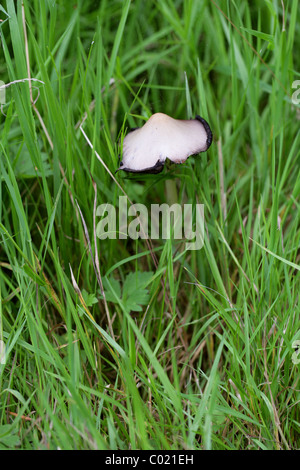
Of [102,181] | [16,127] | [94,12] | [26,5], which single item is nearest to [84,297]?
[102,181]

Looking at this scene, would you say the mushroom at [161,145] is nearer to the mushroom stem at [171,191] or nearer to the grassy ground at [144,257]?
the grassy ground at [144,257]

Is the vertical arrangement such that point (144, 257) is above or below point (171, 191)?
below

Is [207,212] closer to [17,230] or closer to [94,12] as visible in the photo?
[17,230]
